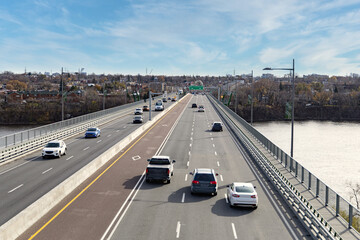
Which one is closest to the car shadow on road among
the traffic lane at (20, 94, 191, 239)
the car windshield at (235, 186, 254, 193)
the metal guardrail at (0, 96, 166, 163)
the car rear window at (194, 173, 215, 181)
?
the car windshield at (235, 186, 254, 193)

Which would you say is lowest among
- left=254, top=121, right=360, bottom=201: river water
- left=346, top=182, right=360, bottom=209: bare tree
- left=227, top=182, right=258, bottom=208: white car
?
left=346, top=182, right=360, bottom=209: bare tree

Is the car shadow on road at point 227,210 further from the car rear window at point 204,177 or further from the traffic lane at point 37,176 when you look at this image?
the traffic lane at point 37,176

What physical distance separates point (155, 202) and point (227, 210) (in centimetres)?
384

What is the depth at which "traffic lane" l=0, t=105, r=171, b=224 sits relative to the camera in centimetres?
1762

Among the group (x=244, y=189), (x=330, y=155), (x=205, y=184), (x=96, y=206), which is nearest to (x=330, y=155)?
(x=330, y=155)

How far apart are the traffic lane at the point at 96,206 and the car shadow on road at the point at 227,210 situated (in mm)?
4964

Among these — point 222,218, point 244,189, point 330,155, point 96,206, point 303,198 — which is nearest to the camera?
point 222,218

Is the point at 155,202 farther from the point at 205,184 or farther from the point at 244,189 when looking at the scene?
the point at 244,189

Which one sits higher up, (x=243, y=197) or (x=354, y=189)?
(x=243, y=197)

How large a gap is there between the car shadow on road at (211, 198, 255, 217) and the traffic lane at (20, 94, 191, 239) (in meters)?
4.96

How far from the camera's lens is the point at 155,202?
18125mm

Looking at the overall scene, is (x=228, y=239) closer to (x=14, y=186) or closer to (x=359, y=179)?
(x=14, y=186)

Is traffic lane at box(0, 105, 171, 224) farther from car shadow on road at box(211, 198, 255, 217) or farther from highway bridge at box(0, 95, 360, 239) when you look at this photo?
car shadow on road at box(211, 198, 255, 217)

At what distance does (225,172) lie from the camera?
25375 mm
